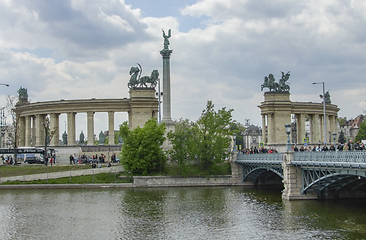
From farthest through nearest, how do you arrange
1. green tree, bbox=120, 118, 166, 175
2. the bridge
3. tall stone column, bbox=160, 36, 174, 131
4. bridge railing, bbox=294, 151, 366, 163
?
tall stone column, bbox=160, 36, 174, 131 < green tree, bbox=120, 118, 166, 175 < the bridge < bridge railing, bbox=294, 151, 366, 163

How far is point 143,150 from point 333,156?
37.8 metres

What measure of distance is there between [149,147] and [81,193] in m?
15.6

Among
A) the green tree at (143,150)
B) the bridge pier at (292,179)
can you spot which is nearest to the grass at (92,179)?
the green tree at (143,150)

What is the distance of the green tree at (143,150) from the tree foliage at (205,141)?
224 centimetres

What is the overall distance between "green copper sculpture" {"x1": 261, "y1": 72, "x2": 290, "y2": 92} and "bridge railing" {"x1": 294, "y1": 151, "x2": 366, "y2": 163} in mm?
74107

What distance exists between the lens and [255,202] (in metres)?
54.5

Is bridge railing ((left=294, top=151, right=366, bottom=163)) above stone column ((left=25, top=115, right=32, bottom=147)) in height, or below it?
below

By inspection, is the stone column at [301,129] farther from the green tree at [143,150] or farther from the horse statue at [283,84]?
the green tree at [143,150]

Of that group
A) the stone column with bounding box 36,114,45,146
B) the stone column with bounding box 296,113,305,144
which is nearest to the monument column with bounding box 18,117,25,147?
the stone column with bounding box 36,114,45,146

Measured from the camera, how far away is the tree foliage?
257 ft

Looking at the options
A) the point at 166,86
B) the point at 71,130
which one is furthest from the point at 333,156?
the point at 71,130

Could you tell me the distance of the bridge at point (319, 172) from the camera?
4128cm

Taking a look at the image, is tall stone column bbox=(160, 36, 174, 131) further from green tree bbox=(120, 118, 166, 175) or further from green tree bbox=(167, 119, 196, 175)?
green tree bbox=(120, 118, 166, 175)

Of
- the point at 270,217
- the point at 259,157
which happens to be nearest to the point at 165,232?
the point at 270,217
